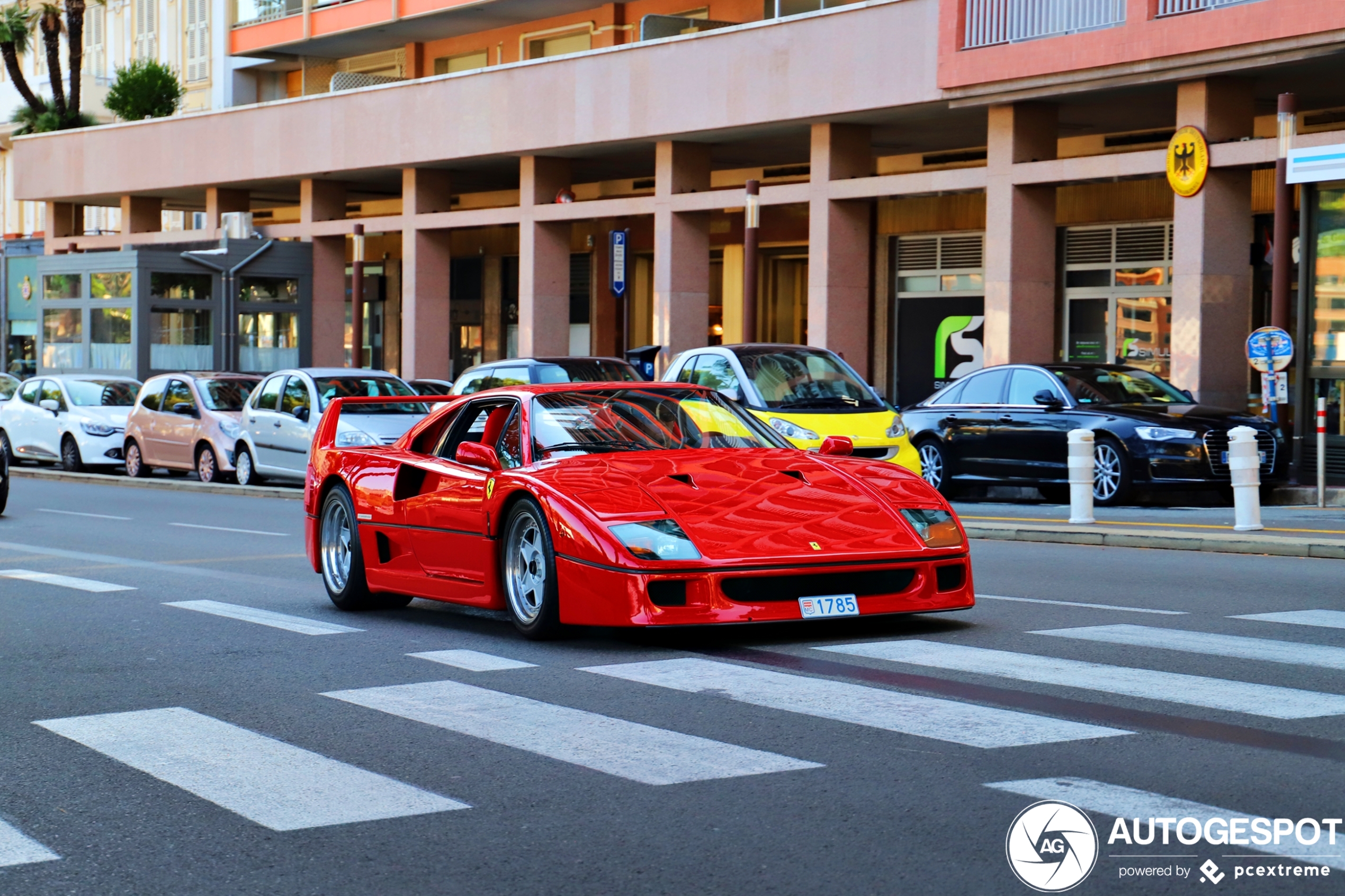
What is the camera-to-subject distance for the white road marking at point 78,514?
20.3m

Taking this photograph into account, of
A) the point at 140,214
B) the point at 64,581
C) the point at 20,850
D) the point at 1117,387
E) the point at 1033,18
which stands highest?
the point at 1033,18

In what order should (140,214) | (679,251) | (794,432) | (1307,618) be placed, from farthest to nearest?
1. (140,214)
2. (679,251)
3. (794,432)
4. (1307,618)

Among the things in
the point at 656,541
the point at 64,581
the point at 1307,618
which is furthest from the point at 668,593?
the point at 64,581

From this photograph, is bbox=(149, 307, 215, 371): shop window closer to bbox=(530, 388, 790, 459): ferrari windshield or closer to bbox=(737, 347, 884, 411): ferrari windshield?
bbox=(737, 347, 884, 411): ferrari windshield

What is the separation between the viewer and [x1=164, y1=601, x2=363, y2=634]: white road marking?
1021 centimetres

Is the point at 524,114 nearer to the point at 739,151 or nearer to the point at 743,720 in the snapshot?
the point at 739,151

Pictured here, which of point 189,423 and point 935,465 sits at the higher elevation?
point 189,423

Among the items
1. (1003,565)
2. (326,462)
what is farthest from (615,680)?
(1003,565)

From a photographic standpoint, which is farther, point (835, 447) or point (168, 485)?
point (168, 485)

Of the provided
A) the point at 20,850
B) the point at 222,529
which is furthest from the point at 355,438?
the point at 20,850

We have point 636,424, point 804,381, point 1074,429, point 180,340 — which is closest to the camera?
point 636,424

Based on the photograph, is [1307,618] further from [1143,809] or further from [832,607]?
[1143,809]

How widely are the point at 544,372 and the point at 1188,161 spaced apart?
9117 mm

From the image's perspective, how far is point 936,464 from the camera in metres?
21.5
